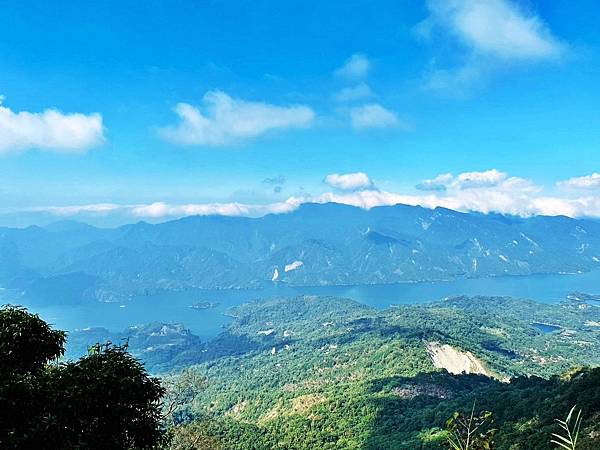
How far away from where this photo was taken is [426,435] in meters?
59.1

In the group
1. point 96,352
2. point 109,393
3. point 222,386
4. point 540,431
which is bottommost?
point 222,386

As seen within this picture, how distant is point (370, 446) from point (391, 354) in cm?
5780

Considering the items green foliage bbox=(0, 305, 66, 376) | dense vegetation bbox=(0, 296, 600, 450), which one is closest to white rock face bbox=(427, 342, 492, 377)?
dense vegetation bbox=(0, 296, 600, 450)

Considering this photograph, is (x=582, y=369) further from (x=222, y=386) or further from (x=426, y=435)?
(x=222, y=386)

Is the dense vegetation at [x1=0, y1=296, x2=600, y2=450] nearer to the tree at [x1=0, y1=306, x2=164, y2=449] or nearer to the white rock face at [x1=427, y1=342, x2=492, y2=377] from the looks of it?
the tree at [x1=0, y1=306, x2=164, y2=449]

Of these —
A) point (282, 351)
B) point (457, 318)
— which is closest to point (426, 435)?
point (282, 351)

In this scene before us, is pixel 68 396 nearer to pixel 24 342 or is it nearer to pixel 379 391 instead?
pixel 24 342

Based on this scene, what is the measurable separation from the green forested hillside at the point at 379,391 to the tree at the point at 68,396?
8541 millimetres

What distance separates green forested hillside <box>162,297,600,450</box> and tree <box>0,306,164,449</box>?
8.54 metres

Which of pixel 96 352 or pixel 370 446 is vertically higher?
pixel 96 352

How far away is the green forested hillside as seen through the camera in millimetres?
53062

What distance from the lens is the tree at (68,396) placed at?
373 inches

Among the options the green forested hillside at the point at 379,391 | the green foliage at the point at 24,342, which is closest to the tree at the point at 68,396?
the green foliage at the point at 24,342

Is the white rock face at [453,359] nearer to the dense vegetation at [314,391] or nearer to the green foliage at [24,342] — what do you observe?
the dense vegetation at [314,391]
